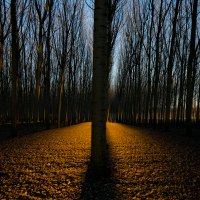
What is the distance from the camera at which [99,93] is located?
9.05ft

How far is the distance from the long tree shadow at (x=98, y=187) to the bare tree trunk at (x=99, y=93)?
96mm

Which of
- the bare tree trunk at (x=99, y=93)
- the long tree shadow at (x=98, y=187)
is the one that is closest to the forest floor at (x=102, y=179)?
the long tree shadow at (x=98, y=187)

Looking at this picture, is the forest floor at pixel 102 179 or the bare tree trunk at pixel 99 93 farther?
the bare tree trunk at pixel 99 93

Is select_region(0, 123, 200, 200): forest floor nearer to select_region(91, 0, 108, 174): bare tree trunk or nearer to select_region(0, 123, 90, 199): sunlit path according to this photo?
select_region(0, 123, 90, 199): sunlit path

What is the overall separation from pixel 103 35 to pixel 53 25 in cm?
1011

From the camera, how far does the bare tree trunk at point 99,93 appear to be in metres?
2.75

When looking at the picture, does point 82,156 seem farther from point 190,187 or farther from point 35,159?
point 190,187

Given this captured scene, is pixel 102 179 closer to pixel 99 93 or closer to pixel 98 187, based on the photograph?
pixel 98 187

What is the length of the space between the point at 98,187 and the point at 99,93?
123cm

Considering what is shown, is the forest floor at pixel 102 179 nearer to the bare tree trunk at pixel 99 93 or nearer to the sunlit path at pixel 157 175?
the sunlit path at pixel 157 175

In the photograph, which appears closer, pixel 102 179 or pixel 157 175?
pixel 102 179

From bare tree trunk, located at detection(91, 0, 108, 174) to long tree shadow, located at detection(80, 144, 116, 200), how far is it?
10cm

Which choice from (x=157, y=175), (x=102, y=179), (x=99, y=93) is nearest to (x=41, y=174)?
(x=102, y=179)

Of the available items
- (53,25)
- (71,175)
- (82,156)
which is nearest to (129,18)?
(53,25)
